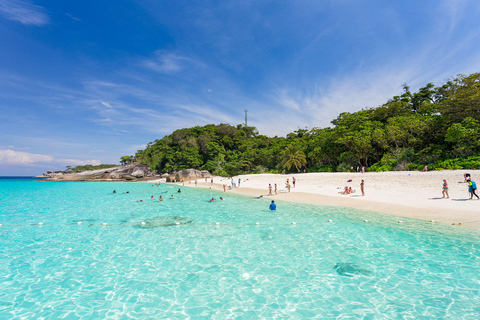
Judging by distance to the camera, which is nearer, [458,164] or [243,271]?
[243,271]

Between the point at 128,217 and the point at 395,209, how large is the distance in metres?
20.5

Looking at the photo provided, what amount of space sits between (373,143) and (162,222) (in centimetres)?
3925

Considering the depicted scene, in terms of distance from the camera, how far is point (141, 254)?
29.9 feet

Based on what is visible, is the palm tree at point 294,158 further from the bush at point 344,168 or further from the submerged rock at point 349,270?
the submerged rock at point 349,270

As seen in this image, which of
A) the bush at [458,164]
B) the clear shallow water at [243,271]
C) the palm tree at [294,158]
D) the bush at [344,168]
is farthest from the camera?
the palm tree at [294,158]

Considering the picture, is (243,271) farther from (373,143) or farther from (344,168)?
(373,143)

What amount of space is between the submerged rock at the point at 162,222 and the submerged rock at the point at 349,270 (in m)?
9.86

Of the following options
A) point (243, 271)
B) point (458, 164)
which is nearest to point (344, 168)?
point (458, 164)

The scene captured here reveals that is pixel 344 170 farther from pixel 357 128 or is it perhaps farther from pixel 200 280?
pixel 200 280

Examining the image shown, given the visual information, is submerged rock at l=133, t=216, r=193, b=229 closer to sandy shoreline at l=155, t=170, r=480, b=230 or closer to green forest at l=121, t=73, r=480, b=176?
sandy shoreline at l=155, t=170, r=480, b=230

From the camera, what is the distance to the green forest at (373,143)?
2866 centimetres

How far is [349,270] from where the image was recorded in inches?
291

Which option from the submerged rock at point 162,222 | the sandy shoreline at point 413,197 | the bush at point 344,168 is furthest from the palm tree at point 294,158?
the submerged rock at point 162,222

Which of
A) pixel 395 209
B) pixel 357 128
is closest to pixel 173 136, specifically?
pixel 357 128
